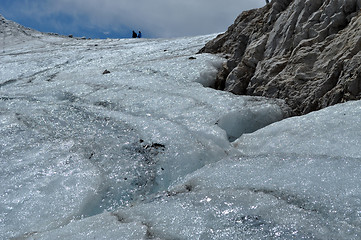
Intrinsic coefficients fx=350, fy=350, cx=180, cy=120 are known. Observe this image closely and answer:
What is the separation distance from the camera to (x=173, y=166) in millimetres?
5082

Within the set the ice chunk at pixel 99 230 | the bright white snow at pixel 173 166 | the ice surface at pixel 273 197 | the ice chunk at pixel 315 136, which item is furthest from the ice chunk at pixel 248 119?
the ice chunk at pixel 99 230

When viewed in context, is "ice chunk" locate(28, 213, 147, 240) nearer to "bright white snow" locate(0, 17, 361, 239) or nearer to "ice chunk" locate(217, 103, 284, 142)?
"bright white snow" locate(0, 17, 361, 239)

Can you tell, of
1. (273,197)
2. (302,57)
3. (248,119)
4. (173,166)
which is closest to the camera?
(273,197)

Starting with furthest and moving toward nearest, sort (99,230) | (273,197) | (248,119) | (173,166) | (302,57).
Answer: (302,57) < (248,119) < (173,166) < (273,197) < (99,230)

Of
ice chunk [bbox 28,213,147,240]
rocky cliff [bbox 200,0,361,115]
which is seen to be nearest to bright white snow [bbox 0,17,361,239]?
ice chunk [bbox 28,213,147,240]

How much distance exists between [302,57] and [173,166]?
4007 mm

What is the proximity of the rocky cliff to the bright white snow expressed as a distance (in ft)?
1.92

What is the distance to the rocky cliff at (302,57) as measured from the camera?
6.40 metres

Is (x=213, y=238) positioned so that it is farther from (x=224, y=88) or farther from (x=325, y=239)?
(x=224, y=88)

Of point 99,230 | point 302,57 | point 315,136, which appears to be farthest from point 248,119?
point 99,230

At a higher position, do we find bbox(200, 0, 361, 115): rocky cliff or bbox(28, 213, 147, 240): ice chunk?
bbox(200, 0, 361, 115): rocky cliff

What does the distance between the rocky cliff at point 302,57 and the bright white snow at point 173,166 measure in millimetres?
585

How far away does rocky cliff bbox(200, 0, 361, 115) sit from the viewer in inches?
252

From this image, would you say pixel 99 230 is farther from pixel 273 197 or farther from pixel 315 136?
pixel 315 136
